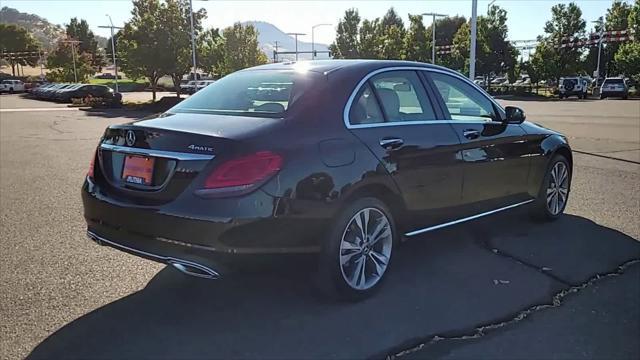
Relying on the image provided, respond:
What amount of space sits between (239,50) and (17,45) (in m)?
57.5

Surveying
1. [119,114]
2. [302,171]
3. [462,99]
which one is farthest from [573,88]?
[302,171]

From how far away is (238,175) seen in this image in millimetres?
3266

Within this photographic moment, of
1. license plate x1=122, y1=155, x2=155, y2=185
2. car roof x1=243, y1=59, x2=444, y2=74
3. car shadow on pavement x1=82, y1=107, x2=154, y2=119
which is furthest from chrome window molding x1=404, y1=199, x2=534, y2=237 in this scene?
car shadow on pavement x1=82, y1=107, x2=154, y2=119

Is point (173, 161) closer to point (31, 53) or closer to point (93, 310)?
point (93, 310)

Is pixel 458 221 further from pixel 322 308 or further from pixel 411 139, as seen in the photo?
pixel 322 308

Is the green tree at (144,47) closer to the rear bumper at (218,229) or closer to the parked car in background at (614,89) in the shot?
the rear bumper at (218,229)

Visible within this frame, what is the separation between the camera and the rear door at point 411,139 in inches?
157

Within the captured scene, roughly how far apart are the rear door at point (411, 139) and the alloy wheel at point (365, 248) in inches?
11.9

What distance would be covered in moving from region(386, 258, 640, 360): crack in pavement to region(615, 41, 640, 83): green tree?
49198mm

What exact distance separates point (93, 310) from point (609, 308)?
3460mm

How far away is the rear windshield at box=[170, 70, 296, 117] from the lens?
386 centimetres

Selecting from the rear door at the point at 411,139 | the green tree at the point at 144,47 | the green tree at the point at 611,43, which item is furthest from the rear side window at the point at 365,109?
the green tree at the point at 611,43

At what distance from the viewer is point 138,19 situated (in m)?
35.3

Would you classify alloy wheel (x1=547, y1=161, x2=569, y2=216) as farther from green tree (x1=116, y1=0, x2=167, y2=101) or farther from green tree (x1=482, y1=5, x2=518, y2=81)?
green tree (x1=482, y1=5, x2=518, y2=81)
